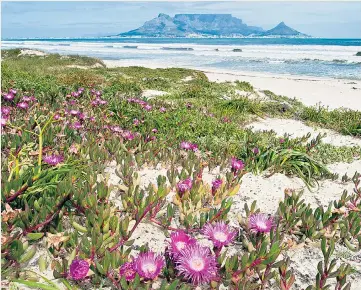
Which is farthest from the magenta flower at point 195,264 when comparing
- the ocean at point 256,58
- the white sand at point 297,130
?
the ocean at point 256,58

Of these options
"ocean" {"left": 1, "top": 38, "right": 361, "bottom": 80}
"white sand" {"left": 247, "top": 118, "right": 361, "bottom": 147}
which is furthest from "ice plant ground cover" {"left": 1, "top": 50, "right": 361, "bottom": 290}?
"ocean" {"left": 1, "top": 38, "right": 361, "bottom": 80}

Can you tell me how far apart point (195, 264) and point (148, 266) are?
0.22m

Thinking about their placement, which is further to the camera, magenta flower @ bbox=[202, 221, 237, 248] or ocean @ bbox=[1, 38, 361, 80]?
ocean @ bbox=[1, 38, 361, 80]

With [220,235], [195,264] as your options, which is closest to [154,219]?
[220,235]

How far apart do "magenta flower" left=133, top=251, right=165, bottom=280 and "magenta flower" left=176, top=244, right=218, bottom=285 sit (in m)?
0.09

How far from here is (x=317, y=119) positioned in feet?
23.5

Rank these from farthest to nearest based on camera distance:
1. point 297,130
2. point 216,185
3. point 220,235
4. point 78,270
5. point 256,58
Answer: point 256,58 → point 297,130 → point 216,185 → point 220,235 → point 78,270

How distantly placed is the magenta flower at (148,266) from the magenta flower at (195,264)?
94mm

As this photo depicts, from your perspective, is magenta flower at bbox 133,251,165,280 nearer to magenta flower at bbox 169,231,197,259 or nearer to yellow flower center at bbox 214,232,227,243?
magenta flower at bbox 169,231,197,259

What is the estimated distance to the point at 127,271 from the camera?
1690 millimetres

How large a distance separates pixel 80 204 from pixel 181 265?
3.06ft

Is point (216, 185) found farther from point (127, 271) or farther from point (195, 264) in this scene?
point (127, 271)

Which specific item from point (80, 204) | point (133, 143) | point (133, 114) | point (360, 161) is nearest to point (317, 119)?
point (360, 161)

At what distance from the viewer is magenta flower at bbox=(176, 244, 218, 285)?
1668mm
